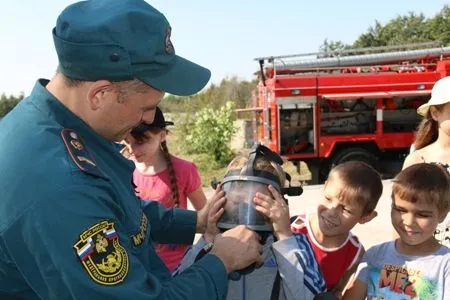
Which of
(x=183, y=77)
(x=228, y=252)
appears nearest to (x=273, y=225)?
(x=228, y=252)

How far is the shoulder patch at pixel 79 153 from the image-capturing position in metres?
1.39

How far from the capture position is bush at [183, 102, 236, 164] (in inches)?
580

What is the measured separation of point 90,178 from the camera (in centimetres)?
140

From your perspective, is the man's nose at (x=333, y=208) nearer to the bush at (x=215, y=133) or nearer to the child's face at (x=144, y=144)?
the child's face at (x=144, y=144)

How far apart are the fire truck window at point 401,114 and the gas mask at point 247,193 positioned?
29.7 ft

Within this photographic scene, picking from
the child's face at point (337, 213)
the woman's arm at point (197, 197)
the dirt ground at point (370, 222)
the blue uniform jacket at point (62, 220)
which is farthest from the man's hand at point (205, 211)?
the dirt ground at point (370, 222)

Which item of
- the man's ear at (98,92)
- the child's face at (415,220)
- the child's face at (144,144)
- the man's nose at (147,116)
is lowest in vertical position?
the child's face at (415,220)

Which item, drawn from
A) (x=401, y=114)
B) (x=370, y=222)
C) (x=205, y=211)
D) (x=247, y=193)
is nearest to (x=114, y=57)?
(x=247, y=193)

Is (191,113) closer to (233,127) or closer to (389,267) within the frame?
(233,127)

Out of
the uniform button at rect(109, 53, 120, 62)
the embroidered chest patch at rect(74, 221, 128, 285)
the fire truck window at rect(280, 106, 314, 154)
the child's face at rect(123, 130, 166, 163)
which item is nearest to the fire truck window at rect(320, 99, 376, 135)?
the fire truck window at rect(280, 106, 314, 154)

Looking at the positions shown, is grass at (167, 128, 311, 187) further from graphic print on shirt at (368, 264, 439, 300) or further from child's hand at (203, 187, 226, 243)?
child's hand at (203, 187, 226, 243)

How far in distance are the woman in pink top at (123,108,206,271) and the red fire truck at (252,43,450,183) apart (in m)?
6.81

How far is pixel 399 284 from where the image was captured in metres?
2.29

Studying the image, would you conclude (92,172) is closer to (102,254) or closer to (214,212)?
Answer: (102,254)
